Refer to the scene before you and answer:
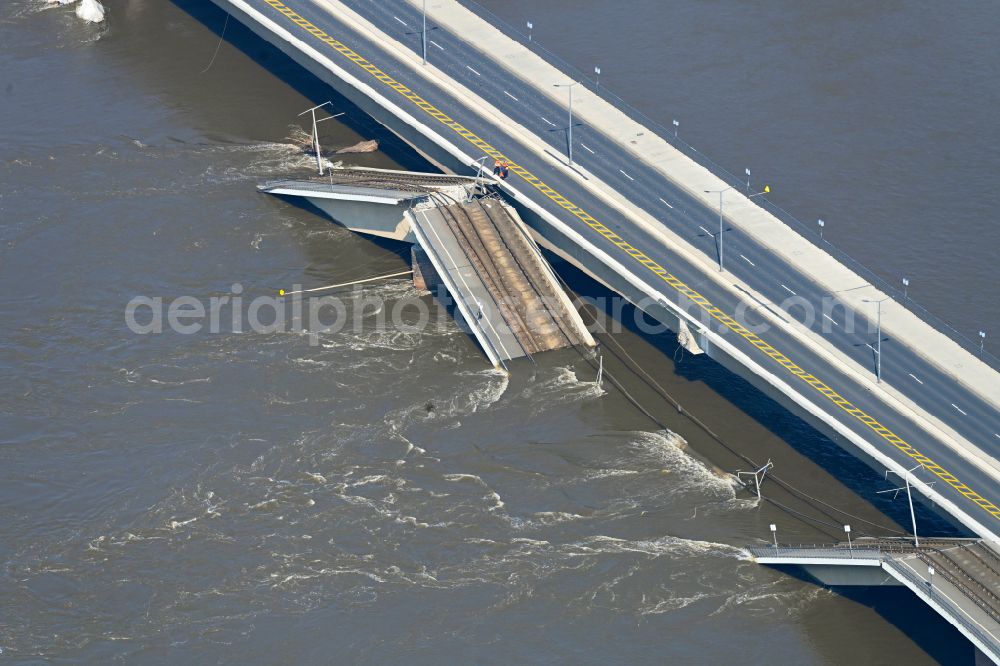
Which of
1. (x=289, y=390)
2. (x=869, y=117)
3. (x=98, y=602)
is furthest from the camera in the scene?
(x=869, y=117)

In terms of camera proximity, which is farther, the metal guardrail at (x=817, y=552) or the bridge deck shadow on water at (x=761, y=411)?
the bridge deck shadow on water at (x=761, y=411)

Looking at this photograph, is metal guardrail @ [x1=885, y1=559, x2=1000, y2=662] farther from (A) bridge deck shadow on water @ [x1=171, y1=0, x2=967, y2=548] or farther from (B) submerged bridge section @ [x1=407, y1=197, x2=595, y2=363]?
(B) submerged bridge section @ [x1=407, y1=197, x2=595, y2=363]

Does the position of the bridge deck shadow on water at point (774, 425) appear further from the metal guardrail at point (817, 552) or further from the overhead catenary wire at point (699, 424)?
the metal guardrail at point (817, 552)

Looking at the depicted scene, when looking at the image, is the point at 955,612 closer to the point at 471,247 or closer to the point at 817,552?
the point at 817,552

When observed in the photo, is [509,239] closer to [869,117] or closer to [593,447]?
[593,447]

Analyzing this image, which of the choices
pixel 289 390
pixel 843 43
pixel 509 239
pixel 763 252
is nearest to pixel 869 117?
pixel 843 43

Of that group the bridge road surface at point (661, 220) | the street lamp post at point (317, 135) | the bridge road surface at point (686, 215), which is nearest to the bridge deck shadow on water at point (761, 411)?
the bridge road surface at point (661, 220)
